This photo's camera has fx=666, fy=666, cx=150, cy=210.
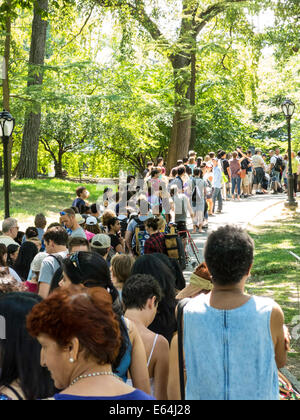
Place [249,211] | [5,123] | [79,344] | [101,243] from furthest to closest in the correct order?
[249,211] < [5,123] < [101,243] < [79,344]

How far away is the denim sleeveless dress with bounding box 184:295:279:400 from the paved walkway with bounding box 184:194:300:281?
13600 mm

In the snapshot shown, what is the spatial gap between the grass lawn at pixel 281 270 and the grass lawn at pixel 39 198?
5.18m

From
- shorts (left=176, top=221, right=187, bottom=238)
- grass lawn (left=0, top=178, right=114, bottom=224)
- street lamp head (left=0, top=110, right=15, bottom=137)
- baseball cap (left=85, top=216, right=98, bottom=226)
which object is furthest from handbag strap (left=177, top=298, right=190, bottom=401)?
grass lawn (left=0, top=178, right=114, bottom=224)

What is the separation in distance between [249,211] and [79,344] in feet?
64.2

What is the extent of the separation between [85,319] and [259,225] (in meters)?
17.5

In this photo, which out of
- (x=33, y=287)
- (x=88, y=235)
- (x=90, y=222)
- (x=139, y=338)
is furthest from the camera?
(x=90, y=222)

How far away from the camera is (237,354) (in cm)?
314

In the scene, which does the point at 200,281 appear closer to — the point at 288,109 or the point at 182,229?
the point at 182,229

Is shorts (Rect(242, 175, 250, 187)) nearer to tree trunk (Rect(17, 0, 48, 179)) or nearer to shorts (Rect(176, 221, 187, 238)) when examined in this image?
tree trunk (Rect(17, 0, 48, 179))

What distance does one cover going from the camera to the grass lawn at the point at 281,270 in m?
9.38

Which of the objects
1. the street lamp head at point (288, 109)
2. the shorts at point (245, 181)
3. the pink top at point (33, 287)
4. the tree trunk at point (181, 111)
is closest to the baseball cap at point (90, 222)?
the pink top at point (33, 287)

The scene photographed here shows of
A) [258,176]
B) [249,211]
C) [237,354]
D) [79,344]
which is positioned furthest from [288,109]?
[79,344]

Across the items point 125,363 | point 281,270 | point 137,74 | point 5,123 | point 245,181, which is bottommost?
point 281,270

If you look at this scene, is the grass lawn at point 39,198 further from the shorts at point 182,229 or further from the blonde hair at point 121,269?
the blonde hair at point 121,269
